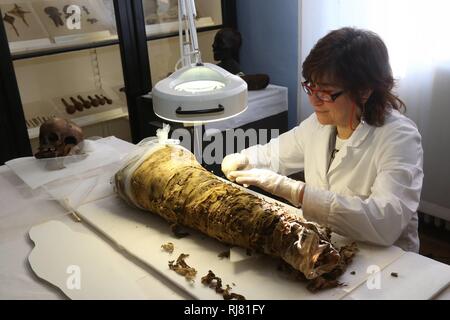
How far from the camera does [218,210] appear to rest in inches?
46.0

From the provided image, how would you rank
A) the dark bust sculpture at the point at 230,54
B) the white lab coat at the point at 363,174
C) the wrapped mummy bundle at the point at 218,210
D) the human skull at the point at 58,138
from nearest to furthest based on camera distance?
the wrapped mummy bundle at the point at 218,210 → the white lab coat at the point at 363,174 → the human skull at the point at 58,138 → the dark bust sculpture at the point at 230,54

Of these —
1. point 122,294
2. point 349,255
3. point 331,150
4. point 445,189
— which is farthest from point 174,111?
point 445,189

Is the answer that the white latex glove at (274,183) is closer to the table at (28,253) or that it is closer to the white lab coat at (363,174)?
the white lab coat at (363,174)

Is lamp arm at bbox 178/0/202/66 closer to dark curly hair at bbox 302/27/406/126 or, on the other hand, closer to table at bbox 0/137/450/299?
dark curly hair at bbox 302/27/406/126

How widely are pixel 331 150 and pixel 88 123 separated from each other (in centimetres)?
176

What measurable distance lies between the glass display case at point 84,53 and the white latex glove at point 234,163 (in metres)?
1.47

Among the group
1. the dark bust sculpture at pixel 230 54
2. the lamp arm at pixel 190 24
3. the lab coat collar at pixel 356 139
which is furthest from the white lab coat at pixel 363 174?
the dark bust sculpture at pixel 230 54

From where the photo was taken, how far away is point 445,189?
2.31 meters

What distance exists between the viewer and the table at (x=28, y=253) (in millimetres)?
1051

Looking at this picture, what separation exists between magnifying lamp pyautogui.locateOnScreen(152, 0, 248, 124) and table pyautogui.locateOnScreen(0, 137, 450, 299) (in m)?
0.40

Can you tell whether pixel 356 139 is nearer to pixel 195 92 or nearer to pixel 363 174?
pixel 363 174

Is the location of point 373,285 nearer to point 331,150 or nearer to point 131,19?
point 331,150

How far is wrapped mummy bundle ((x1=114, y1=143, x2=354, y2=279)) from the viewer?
102cm

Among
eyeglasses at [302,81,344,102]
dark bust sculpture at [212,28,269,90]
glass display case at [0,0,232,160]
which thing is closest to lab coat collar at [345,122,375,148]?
eyeglasses at [302,81,344,102]
